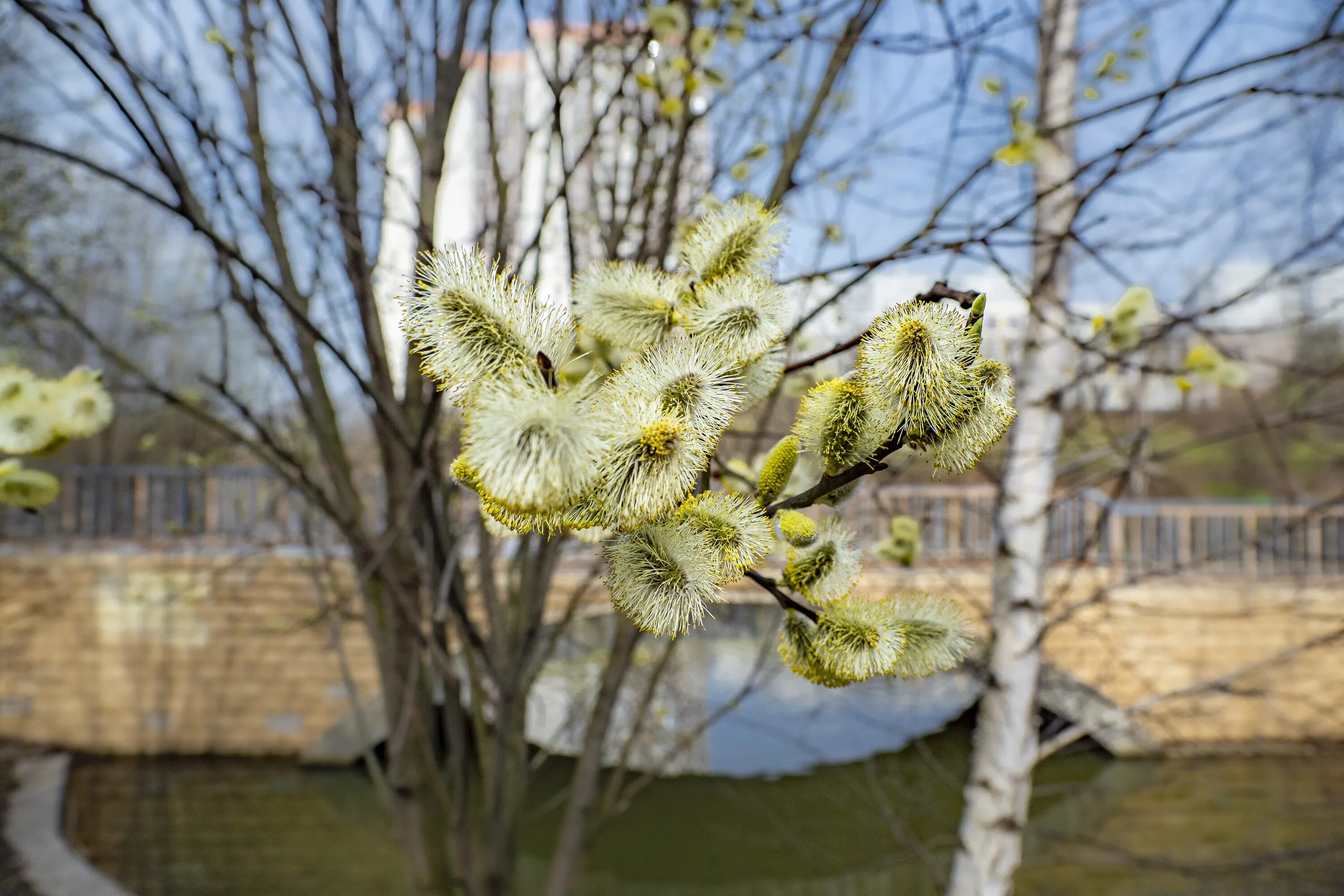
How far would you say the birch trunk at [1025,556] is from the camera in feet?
7.26

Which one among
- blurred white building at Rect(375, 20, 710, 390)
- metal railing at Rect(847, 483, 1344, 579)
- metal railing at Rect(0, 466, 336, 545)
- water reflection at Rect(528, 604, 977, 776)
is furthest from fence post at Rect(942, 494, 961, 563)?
metal railing at Rect(0, 466, 336, 545)

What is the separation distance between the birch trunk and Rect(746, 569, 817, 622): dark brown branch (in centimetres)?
184

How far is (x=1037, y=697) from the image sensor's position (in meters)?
2.35

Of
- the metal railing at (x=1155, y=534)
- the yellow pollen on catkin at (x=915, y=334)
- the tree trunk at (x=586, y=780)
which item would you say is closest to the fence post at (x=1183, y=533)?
the metal railing at (x=1155, y=534)

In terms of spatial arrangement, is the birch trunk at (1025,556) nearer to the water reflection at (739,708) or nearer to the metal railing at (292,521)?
the water reflection at (739,708)

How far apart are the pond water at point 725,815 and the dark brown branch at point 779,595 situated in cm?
439

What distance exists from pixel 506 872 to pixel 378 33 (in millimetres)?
1848

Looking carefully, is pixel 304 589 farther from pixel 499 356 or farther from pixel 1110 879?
pixel 499 356

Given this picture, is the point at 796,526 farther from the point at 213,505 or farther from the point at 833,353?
the point at 213,505

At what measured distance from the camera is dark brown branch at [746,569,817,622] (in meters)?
0.45

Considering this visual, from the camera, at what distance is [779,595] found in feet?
1.55

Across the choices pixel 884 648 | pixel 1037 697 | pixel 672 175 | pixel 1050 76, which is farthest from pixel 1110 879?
pixel 884 648

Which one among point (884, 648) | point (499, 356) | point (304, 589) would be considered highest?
point (499, 356)

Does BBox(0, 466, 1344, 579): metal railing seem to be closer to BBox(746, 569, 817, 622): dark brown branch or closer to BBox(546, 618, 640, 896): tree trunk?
BBox(546, 618, 640, 896): tree trunk
